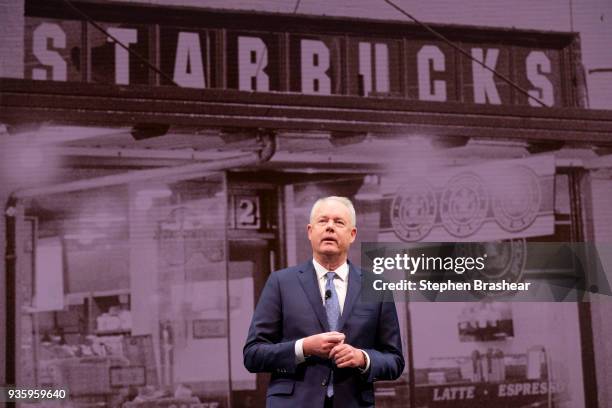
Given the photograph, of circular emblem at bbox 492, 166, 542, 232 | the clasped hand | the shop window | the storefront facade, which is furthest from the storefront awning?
the clasped hand

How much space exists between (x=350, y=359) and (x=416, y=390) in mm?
3367

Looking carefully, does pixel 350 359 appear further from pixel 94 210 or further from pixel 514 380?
pixel 514 380

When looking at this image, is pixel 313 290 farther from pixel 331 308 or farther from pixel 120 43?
pixel 120 43

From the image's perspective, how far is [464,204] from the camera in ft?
18.4

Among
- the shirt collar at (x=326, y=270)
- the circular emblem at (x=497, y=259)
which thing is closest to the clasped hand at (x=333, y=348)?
the shirt collar at (x=326, y=270)

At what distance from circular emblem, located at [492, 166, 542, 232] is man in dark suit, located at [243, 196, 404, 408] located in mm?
3162

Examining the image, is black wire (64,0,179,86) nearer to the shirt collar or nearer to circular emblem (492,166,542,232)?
circular emblem (492,166,542,232)

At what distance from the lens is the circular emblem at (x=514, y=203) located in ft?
18.3

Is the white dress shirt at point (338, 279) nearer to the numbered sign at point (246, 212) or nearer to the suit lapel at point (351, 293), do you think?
the suit lapel at point (351, 293)

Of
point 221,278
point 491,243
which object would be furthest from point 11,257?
point 491,243

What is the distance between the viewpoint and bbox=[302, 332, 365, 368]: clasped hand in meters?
2.36

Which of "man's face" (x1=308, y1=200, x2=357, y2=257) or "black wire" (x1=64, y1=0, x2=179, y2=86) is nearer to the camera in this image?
"man's face" (x1=308, y1=200, x2=357, y2=257)

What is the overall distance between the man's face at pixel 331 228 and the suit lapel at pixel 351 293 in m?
0.11

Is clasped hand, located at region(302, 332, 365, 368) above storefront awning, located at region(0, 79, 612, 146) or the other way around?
the other way around
